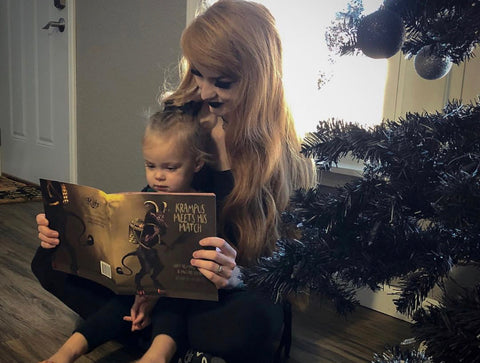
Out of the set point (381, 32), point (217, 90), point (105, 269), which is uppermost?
point (381, 32)

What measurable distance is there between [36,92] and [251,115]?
2246mm

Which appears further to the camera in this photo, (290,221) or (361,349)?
(361,349)

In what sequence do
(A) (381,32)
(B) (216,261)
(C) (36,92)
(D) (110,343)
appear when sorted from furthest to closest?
(C) (36,92) → (D) (110,343) → (B) (216,261) → (A) (381,32)

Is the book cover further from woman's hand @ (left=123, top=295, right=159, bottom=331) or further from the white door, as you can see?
the white door

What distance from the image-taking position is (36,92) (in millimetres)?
2893

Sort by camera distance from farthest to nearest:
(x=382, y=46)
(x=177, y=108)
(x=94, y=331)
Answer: (x=177, y=108)
(x=94, y=331)
(x=382, y=46)

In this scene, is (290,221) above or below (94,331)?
above

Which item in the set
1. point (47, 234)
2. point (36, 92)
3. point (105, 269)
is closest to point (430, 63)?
point (105, 269)

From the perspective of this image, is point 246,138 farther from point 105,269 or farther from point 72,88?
point 72,88

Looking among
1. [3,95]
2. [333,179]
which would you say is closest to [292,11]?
[333,179]

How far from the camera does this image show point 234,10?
41.5 inches

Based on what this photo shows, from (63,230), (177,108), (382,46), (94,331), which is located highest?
(382,46)

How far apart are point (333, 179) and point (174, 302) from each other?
0.71 meters

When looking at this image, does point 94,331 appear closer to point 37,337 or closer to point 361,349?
point 37,337
